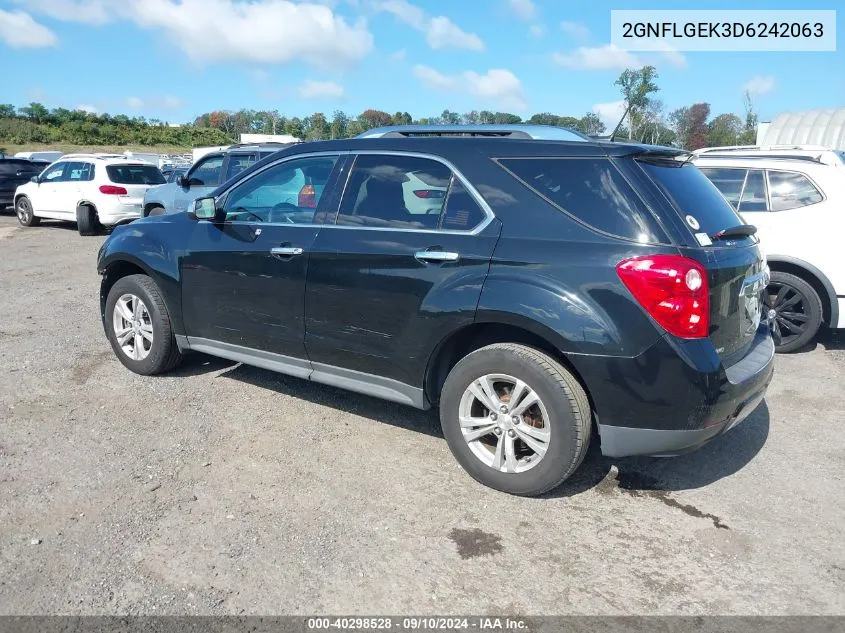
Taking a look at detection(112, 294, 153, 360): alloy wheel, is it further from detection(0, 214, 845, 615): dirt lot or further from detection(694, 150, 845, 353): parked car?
detection(694, 150, 845, 353): parked car

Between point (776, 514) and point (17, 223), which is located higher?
point (17, 223)

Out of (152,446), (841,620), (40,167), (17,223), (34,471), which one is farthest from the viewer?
(40,167)

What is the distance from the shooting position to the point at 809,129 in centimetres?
1955

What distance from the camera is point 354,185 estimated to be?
13.7 ft

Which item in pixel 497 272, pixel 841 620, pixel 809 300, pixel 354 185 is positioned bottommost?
pixel 841 620

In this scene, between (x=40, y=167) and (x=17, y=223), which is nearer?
(x=17, y=223)

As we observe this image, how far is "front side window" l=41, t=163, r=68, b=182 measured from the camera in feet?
50.0

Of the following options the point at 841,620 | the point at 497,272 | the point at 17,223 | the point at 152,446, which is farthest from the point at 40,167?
the point at 841,620

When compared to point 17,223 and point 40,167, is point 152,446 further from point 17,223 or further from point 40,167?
point 40,167

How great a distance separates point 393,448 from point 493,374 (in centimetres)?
98

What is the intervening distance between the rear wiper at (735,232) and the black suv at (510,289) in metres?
0.01

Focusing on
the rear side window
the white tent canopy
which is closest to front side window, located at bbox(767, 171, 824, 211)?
the rear side window

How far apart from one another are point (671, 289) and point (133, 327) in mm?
3997

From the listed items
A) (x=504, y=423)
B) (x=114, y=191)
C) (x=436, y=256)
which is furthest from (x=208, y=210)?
(x=114, y=191)
